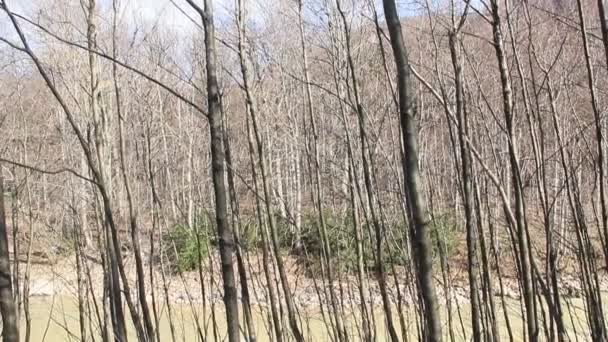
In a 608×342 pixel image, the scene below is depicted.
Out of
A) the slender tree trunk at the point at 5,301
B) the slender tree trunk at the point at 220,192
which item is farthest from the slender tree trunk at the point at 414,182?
the slender tree trunk at the point at 5,301

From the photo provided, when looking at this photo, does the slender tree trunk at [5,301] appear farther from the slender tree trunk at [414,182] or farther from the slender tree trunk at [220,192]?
the slender tree trunk at [414,182]

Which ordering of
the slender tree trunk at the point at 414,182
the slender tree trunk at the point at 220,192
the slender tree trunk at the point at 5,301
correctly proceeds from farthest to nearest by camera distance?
the slender tree trunk at the point at 220,192, the slender tree trunk at the point at 5,301, the slender tree trunk at the point at 414,182

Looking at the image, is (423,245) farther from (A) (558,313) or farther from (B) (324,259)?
(B) (324,259)

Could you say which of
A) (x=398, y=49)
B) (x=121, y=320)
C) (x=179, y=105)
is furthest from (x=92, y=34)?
(x=179, y=105)

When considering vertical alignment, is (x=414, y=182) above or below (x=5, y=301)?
above

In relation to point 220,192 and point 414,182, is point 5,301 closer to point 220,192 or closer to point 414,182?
point 220,192

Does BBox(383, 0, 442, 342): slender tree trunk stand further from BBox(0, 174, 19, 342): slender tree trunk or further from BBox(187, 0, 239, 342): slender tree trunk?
BBox(0, 174, 19, 342): slender tree trunk

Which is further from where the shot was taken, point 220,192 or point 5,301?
point 220,192

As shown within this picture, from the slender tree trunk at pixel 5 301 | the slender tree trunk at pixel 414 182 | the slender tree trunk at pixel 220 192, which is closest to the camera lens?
the slender tree trunk at pixel 414 182

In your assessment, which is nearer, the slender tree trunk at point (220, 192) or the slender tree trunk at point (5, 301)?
the slender tree trunk at point (5, 301)

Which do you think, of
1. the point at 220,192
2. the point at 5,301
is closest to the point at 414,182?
the point at 220,192

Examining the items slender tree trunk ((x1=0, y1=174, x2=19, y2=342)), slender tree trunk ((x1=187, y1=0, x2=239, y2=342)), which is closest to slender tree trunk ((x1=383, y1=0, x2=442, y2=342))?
slender tree trunk ((x1=187, y1=0, x2=239, y2=342))

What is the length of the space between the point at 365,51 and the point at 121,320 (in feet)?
25.0

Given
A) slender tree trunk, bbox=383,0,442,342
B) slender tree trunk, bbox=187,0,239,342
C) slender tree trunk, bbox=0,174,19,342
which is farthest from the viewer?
slender tree trunk, bbox=187,0,239,342
